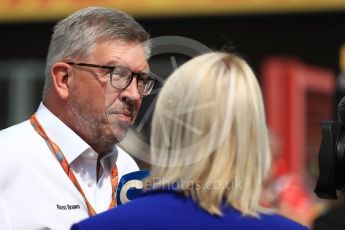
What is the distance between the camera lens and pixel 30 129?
264 centimetres

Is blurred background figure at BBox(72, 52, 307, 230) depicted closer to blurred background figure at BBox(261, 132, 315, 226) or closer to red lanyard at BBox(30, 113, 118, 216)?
red lanyard at BBox(30, 113, 118, 216)

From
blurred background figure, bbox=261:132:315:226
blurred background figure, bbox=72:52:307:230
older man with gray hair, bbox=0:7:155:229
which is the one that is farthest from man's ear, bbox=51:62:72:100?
blurred background figure, bbox=261:132:315:226

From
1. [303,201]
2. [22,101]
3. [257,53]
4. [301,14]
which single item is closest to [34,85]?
[22,101]

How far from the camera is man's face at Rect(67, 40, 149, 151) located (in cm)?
271

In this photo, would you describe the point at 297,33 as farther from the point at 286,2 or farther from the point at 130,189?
the point at 130,189

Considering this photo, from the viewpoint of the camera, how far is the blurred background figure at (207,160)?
1.97 metres

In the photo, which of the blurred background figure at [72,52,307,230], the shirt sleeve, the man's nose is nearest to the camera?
the blurred background figure at [72,52,307,230]

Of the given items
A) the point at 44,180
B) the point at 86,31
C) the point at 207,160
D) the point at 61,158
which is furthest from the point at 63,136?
the point at 207,160

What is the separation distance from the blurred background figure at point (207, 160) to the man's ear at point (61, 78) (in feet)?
2.54

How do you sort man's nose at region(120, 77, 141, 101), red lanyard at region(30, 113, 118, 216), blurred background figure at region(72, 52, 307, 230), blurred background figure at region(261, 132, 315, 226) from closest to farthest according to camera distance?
blurred background figure at region(72, 52, 307, 230)
red lanyard at region(30, 113, 118, 216)
man's nose at region(120, 77, 141, 101)
blurred background figure at region(261, 132, 315, 226)

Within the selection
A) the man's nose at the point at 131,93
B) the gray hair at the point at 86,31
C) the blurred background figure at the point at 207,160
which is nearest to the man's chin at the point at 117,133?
the man's nose at the point at 131,93

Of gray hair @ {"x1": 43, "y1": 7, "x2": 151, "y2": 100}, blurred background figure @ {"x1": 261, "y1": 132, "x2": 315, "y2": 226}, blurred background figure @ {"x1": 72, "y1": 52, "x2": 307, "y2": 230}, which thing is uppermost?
gray hair @ {"x1": 43, "y1": 7, "x2": 151, "y2": 100}

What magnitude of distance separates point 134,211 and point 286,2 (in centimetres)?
782

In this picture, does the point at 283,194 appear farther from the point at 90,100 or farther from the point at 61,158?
the point at 61,158
